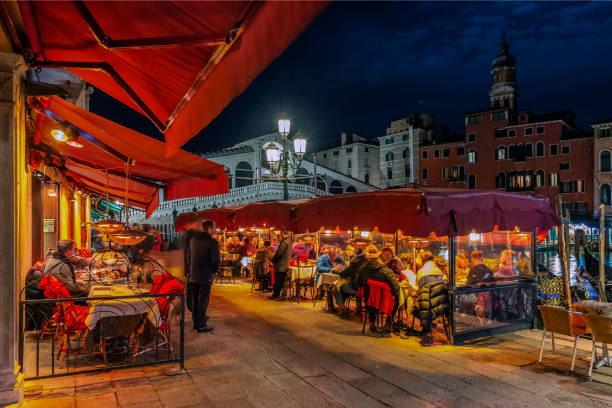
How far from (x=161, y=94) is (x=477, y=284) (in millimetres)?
5369

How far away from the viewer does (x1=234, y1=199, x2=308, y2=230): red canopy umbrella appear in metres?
8.52

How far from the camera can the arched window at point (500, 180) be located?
47375 mm

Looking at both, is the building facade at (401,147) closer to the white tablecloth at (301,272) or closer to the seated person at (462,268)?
the white tablecloth at (301,272)

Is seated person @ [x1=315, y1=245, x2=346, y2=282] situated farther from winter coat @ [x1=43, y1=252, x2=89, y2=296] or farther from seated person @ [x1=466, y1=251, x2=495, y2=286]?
winter coat @ [x1=43, y1=252, x2=89, y2=296]

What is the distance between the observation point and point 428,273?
6898 millimetres

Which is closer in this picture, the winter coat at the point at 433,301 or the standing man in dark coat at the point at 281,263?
the winter coat at the point at 433,301

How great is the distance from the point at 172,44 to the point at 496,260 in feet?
22.8

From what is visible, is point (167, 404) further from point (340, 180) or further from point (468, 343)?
point (340, 180)

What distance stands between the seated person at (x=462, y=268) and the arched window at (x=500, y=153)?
4435 cm

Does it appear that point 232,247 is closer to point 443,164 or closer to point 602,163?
point 443,164

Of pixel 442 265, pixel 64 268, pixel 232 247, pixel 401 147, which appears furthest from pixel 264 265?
pixel 401 147

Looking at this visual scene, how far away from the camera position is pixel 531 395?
4266 mm

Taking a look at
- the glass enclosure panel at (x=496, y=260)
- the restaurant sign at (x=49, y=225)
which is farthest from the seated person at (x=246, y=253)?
the glass enclosure panel at (x=496, y=260)

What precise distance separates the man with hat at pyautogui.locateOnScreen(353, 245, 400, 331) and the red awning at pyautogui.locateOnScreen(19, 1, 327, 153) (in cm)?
398
